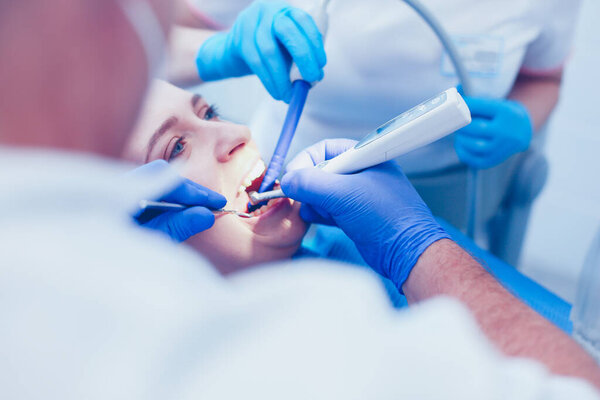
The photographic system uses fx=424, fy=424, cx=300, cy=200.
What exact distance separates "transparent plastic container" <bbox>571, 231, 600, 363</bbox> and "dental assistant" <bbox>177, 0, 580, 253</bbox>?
40 cm

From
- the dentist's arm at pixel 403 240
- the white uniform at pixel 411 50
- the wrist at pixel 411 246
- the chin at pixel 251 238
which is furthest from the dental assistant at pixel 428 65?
the wrist at pixel 411 246

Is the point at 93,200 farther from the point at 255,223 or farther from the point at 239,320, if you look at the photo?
the point at 255,223

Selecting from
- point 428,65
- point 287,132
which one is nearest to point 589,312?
point 428,65

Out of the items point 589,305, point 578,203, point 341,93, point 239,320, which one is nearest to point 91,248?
point 239,320

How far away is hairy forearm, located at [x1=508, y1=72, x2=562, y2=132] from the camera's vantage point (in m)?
1.43

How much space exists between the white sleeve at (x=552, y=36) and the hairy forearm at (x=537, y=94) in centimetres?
5

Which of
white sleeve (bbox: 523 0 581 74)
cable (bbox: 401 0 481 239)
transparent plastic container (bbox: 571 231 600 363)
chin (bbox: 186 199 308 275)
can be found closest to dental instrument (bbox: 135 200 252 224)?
chin (bbox: 186 199 308 275)

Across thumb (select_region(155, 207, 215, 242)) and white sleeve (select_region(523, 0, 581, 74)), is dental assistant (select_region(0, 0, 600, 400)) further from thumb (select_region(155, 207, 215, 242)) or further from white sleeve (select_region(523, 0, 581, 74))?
white sleeve (select_region(523, 0, 581, 74))

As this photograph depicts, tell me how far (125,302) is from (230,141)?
0.65 m

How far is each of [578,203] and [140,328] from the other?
7.39 feet

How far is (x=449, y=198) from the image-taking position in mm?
1425

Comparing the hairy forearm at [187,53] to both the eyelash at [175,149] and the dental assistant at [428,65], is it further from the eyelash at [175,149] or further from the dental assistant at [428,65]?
the eyelash at [175,149]

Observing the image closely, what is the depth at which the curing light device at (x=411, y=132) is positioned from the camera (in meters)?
0.69

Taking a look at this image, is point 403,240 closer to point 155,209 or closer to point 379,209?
point 379,209
